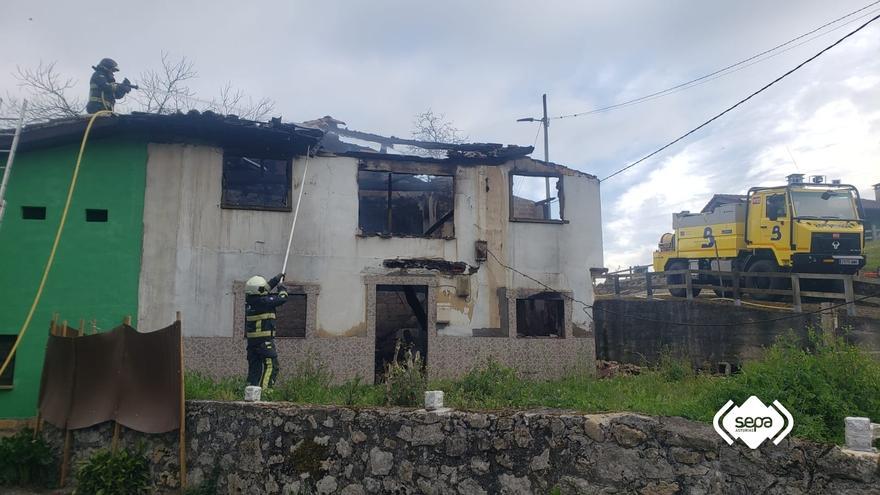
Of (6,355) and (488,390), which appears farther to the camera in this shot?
(6,355)

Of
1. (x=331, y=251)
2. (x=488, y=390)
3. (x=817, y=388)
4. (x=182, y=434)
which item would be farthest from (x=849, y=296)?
(x=182, y=434)

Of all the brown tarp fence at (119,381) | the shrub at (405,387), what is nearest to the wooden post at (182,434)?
the brown tarp fence at (119,381)

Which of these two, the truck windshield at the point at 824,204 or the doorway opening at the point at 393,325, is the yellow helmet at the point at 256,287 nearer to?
the doorway opening at the point at 393,325

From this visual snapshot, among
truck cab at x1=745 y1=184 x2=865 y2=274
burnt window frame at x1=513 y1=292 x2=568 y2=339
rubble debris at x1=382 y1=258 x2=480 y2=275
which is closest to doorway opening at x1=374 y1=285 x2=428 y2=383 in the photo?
rubble debris at x1=382 y1=258 x2=480 y2=275

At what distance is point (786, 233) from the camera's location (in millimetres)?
14195

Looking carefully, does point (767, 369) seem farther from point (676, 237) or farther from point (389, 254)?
point (676, 237)

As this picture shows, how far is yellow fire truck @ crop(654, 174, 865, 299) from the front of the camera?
13789mm

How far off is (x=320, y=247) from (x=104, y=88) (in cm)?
660

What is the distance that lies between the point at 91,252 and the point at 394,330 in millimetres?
7850

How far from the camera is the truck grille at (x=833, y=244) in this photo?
45.1 ft

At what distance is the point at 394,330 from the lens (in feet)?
52.7

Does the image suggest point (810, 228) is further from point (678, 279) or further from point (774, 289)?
point (678, 279)

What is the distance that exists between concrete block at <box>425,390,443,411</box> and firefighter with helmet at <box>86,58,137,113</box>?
10681mm

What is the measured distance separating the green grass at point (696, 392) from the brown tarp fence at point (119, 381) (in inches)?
20.2
